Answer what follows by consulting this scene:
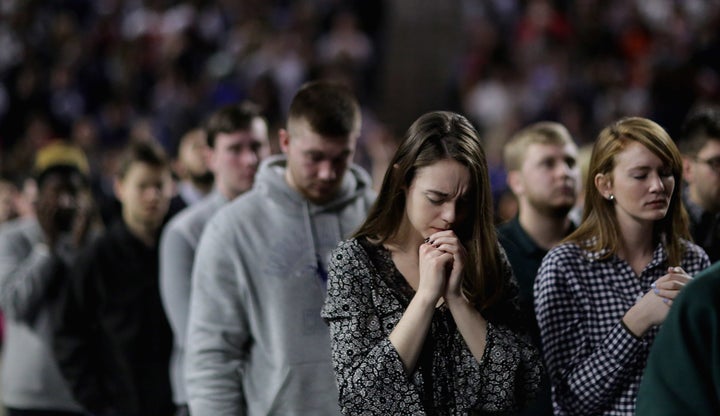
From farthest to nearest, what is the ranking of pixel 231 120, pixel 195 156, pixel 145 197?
pixel 195 156 → pixel 145 197 → pixel 231 120

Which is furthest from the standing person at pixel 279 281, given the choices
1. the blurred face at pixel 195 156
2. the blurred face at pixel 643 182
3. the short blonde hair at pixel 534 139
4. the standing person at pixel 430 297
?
the blurred face at pixel 195 156

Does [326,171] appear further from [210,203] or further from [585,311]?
[210,203]

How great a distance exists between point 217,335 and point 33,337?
221cm

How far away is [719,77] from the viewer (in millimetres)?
10852

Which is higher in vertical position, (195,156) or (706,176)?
(195,156)

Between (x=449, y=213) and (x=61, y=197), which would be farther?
(x=61, y=197)

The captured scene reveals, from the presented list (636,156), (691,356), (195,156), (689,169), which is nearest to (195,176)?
(195,156)

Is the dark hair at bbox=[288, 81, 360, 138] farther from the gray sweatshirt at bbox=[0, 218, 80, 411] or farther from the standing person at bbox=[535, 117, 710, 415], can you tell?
the gray sweatshirt at bbox=[0, 218, 80, 411]

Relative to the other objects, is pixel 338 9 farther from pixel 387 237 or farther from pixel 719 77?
pixel 387 237

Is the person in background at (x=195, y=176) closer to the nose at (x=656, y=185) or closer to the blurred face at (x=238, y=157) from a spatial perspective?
the blurred face at (x=238, y=157)

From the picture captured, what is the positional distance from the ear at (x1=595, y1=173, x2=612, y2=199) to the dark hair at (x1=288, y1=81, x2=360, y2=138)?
865mm

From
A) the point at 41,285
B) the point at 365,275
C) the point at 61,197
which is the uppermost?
the point at 61,197

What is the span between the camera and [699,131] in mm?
3877

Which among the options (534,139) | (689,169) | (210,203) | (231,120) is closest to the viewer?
(689,169)
